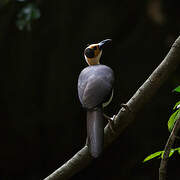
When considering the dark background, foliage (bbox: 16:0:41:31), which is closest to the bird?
foliage (bbox: 16:0:41:31)

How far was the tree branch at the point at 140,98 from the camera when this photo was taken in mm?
1719

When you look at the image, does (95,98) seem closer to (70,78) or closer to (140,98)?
(140,98)

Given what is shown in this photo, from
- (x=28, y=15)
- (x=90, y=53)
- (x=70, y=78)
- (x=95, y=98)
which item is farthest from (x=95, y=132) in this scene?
(x=70, y=78)

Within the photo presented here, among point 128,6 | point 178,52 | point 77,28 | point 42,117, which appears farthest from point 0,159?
point 178,52

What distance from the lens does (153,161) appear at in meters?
5.00

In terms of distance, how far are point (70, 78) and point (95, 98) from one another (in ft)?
9.97

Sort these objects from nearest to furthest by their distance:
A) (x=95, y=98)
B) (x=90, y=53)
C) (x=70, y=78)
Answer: (x=95, y=98), (x=90, y=53), (x=70, y=78)

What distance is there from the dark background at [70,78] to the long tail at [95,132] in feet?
10.0

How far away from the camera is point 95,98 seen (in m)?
1.81

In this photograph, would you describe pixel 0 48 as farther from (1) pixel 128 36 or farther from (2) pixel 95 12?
(1) pixel 128 36

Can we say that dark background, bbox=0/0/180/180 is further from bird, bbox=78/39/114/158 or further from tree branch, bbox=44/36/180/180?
tree branch, bbox=44/36/180/180

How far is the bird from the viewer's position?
1.67m

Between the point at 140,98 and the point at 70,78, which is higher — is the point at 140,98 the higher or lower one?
the higher one

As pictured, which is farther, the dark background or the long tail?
the dark background
